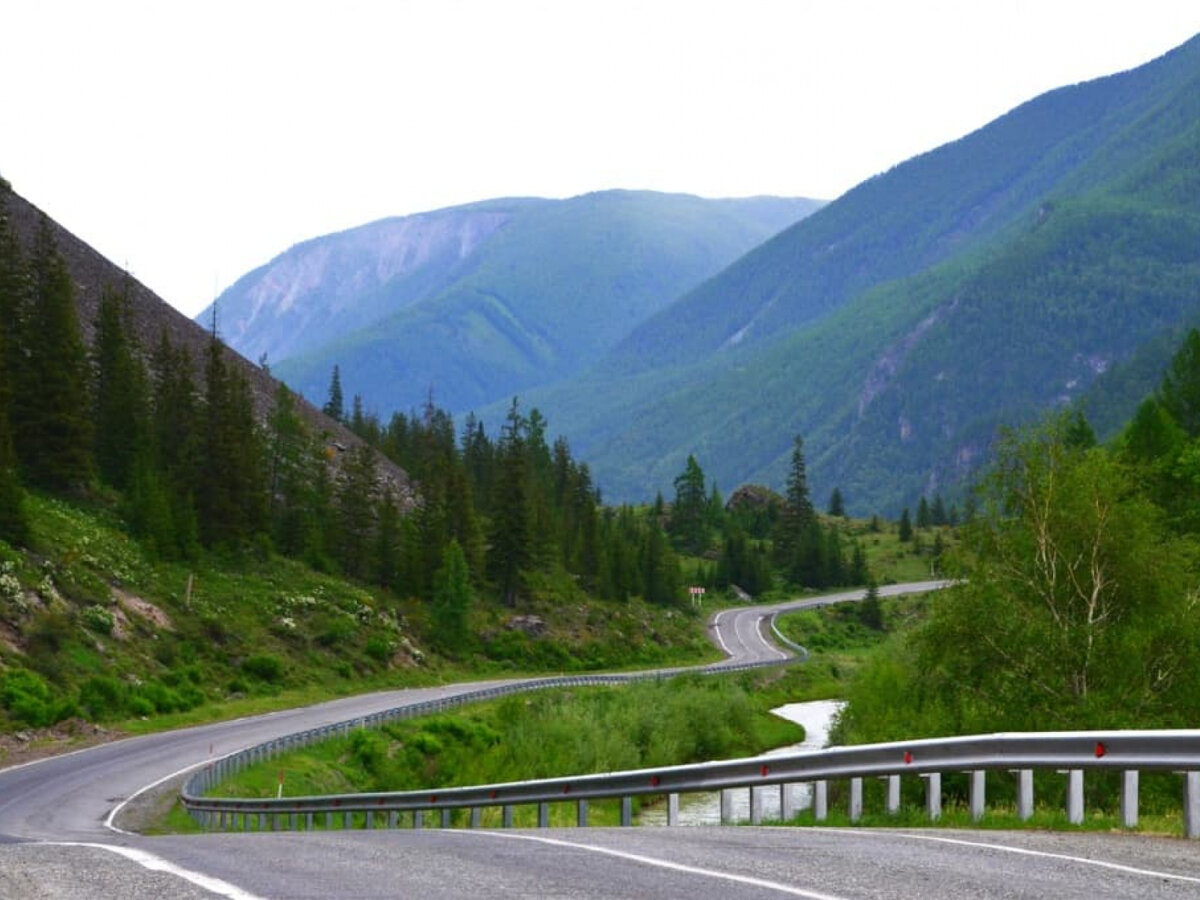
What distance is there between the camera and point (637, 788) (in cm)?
1889

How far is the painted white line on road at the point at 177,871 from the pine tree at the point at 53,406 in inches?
2526

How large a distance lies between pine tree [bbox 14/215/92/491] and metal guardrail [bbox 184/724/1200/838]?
54841mm

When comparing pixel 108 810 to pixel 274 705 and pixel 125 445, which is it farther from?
pixel 125 445

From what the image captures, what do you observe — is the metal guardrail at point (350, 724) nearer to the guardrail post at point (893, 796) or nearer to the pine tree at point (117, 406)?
the guardrail post at point (893, 796)

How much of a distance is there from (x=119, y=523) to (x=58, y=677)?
21240mm

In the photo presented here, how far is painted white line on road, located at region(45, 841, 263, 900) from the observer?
9.61 m

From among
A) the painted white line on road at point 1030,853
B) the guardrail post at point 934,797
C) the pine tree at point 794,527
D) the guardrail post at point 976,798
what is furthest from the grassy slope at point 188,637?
the pine tree at point 794,527

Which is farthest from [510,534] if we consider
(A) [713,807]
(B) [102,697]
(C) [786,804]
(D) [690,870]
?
(D) [690,870]

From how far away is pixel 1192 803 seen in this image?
12.5 meters

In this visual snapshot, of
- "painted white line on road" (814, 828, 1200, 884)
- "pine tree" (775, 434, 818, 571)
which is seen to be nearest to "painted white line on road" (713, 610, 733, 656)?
"pine tree" (775, 434, 818, 571)

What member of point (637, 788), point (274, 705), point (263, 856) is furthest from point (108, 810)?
point (274, 705)

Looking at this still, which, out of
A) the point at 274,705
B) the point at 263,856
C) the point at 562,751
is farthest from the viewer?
the point at 274,705

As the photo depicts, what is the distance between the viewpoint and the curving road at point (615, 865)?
9.88m

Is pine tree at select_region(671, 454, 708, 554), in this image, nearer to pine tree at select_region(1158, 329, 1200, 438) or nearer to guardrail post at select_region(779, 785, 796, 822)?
pine tree at select_region(1158, 329, 1200, 438)
